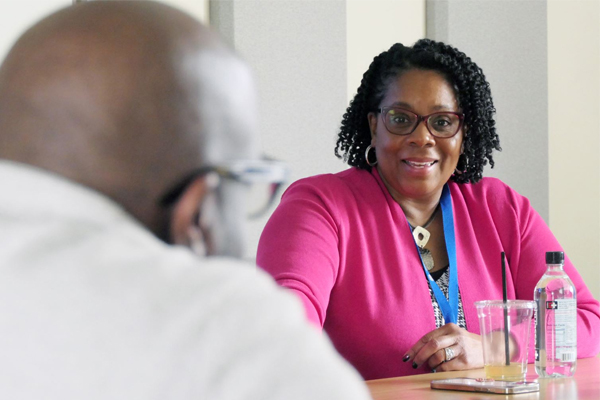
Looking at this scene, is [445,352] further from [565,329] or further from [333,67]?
[333,67]

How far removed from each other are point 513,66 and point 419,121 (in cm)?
197

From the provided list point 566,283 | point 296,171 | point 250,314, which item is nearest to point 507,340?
point 566,283

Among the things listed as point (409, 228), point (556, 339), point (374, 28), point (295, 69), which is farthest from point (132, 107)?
point (374, 28)

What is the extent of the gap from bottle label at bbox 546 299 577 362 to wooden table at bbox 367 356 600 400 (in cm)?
5

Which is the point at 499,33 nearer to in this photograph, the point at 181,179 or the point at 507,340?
the point at 507,340

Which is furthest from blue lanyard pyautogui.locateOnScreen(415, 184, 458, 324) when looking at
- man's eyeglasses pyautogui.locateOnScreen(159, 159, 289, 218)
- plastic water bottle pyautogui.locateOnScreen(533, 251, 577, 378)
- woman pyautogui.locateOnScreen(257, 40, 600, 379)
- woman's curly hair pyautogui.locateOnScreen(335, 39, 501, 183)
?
man's eyeglasses pyautogui.locateOnScreen(159, 159, 289, 218)

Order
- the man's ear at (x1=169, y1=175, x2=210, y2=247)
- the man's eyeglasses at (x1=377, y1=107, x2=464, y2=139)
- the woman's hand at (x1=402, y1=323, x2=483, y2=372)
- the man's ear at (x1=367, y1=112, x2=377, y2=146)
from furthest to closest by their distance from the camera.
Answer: the man's ear at (x1=367, y1=112, x2=377, y2=146)
the man's eyeglasses at (x1=377, y1=107, x2=464, y2=139)
the woman's hand at (x1=402, y1=323, x2=483, y2=372)
the man's ear at (x1=169, y1=175, x2=210, y2=247)

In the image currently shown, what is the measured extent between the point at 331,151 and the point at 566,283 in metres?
1.61

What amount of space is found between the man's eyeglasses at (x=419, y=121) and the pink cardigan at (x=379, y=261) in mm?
171

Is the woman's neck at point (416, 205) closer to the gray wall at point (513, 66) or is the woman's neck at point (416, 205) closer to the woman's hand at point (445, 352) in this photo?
the woman's hand at point (445, 352)

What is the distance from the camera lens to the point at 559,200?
14.0ft

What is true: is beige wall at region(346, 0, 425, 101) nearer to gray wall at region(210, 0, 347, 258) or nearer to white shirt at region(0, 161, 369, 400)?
gray wall at region(210, 0, 347, 258)

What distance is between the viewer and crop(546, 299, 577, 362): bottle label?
5.51ft

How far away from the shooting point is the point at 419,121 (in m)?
2.24
